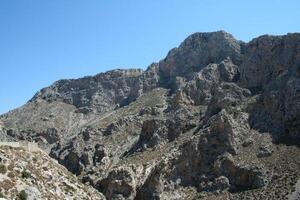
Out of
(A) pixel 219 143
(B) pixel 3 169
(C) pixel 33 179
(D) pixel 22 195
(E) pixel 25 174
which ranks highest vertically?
(A) pixel 219 143

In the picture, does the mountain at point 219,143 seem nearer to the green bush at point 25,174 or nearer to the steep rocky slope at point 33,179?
the steep rocky slope at point 33,179

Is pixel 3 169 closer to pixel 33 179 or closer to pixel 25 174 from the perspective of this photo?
pixel 25 174

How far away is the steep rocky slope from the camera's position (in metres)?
73.1

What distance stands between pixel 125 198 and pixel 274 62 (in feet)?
205

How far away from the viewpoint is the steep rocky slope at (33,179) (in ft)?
240

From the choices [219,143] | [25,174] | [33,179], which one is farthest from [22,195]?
[219,143]

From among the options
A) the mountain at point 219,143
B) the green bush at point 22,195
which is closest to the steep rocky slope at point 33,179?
the green bush at point 22,195

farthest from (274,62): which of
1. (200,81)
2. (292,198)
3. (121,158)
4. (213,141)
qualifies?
Answer: (292,198)

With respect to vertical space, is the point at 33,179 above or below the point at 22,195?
above

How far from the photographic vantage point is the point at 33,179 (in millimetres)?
78625

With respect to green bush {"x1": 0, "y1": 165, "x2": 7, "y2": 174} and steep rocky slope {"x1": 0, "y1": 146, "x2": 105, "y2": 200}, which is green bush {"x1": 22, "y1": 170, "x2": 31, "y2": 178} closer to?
steep rocky slope {"x1": 0, "y1": 146, "x2": 105, "y2": 200}

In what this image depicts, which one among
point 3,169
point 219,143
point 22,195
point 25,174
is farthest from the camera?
point 219,143

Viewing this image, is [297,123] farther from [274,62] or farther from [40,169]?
[40,169]

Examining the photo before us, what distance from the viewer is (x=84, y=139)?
19188 cm
